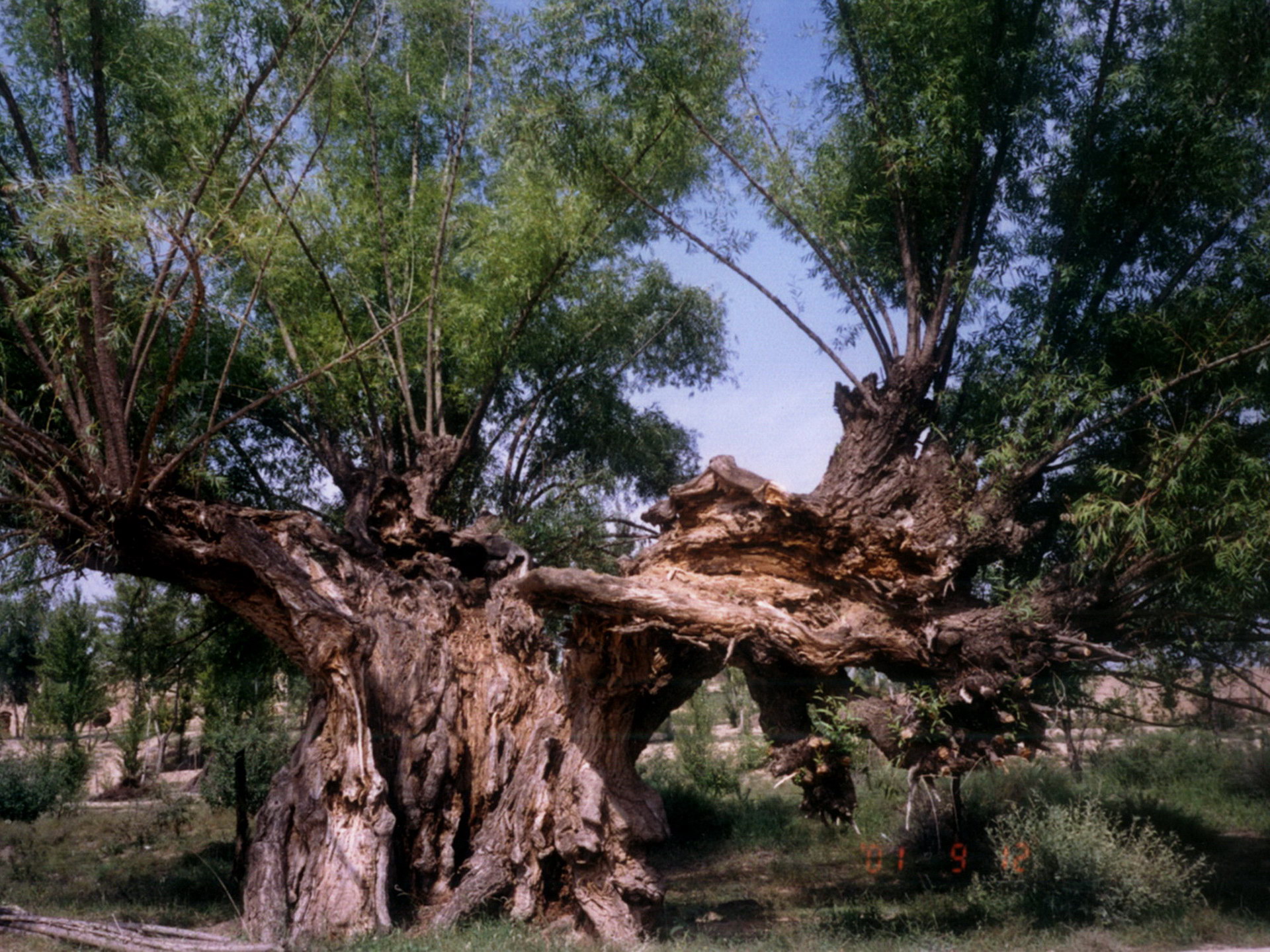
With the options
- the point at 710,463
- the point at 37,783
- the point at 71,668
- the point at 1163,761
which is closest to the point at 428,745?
the point at 710,463

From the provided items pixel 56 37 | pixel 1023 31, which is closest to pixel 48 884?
pixel 56 37

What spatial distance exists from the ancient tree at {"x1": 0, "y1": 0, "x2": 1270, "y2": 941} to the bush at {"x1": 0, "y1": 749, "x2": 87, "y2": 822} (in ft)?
20.0

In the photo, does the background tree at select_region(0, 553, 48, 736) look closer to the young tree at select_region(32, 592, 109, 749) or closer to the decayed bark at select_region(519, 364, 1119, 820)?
the young tree at select_region(32, 592, 109, 749)

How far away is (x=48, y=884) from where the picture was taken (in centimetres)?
981

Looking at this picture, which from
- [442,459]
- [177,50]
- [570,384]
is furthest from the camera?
[570,384]

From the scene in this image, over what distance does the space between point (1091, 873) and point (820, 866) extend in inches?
152

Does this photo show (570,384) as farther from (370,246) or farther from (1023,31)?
(1023,31)

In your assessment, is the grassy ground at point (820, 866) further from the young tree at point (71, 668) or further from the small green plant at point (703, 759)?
the young tree at point (71, 668)

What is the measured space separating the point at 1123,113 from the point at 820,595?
447 centimetres

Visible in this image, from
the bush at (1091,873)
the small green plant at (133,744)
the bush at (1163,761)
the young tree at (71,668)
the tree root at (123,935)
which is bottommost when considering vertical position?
the bush at (1091,873)

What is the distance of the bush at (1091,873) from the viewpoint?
22.5 feet

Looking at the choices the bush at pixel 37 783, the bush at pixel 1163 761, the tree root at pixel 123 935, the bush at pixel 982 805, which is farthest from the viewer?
the bush at pixel 37 783

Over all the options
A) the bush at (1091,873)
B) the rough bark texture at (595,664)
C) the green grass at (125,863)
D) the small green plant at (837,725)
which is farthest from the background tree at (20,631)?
the bush at (1091,873)

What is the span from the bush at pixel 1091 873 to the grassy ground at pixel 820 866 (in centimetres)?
16
